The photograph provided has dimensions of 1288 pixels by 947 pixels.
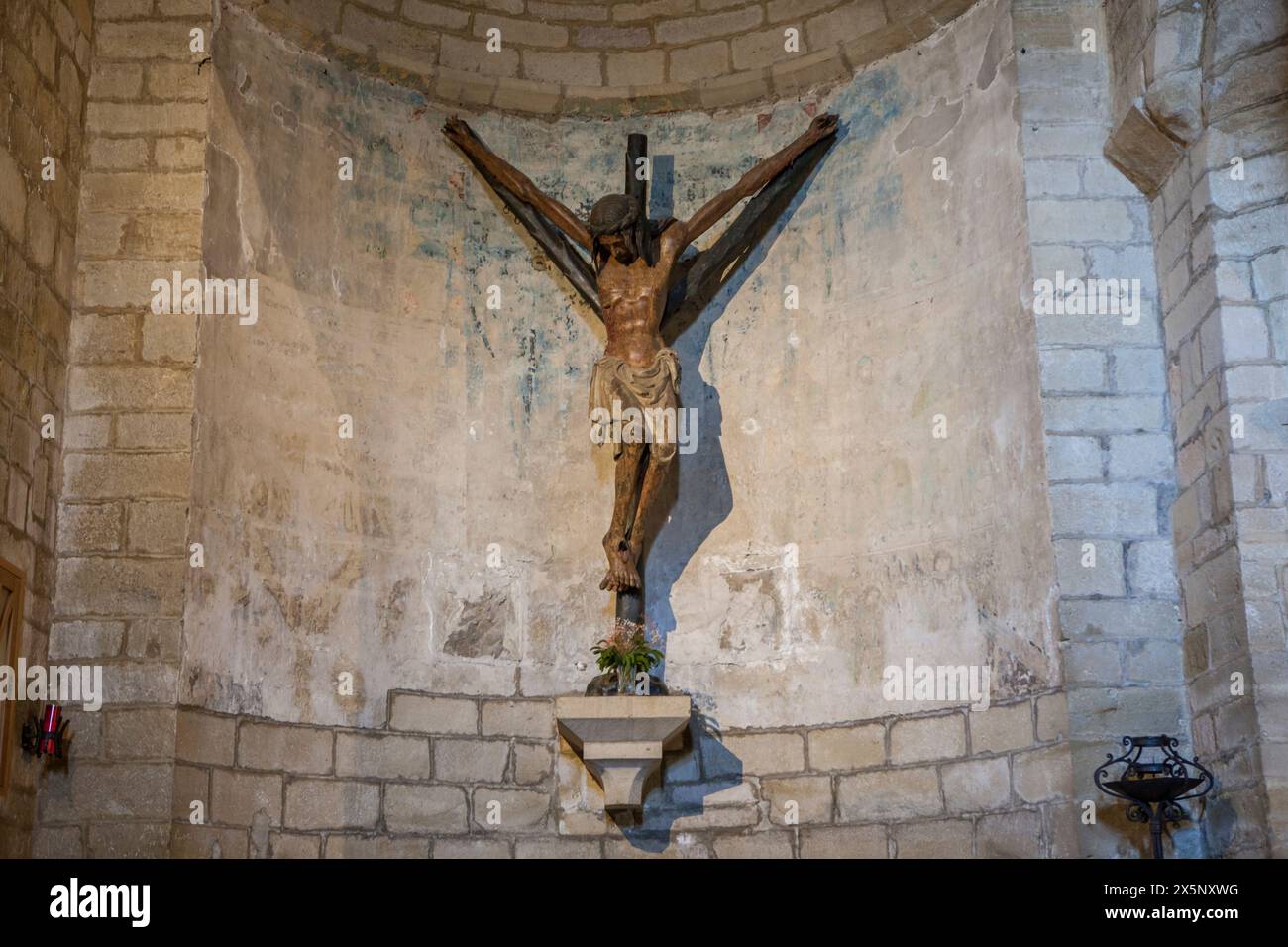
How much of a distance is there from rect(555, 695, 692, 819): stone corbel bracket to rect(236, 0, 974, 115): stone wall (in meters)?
2.92

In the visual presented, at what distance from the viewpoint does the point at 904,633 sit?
22.6 feet

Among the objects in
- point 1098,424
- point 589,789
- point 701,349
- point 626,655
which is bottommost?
point 589,789

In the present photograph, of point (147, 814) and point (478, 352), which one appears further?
point (478, 352)

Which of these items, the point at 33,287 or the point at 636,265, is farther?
the point at 636,265

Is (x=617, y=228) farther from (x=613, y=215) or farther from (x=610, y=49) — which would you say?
(x=610, y=49)

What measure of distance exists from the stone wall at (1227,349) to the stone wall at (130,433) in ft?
12.0

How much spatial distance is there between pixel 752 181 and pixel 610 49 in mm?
1098

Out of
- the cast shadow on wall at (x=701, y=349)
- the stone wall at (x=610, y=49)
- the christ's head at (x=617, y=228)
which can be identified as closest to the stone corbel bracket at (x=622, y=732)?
the cast shadow on wall at (x=701, y=349)

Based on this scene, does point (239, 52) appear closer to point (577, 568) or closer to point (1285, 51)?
point (577, 568)

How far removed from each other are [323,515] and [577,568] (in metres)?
1.13

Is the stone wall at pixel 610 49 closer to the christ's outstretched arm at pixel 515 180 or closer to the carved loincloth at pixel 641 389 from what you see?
the christ's outstretched arm at pixel 515 180

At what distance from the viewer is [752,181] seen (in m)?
7.44

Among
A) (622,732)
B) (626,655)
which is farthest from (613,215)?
(622,732)
